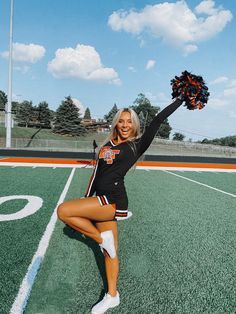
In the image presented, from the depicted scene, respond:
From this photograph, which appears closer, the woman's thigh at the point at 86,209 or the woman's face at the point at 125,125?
the woman's thigh at the point at 86,209

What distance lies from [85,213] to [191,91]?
1.40m

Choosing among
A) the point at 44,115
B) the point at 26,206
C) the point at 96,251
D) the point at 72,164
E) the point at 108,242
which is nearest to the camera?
the point at 108,242

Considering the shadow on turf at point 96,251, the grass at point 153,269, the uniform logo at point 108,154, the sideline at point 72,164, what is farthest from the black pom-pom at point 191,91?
the sideline at point 72,164

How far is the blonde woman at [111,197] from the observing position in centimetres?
238

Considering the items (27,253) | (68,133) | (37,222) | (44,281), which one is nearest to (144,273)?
(44,281)

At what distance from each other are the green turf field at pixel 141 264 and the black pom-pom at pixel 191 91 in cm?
172

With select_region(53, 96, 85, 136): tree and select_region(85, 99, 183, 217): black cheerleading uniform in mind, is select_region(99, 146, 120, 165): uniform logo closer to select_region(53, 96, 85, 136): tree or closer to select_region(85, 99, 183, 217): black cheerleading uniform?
select_region(85, 99, 183, 217): black cheerleading uniform

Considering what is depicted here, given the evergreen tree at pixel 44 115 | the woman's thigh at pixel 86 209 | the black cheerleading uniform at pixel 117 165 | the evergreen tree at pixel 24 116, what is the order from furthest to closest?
the evergreen tree at pixel 44 115 < the evergreen tree at pixel 24 116 < the black cheerleading uniform at pixel 117 165 < the woman's thigh at pixel 86 209

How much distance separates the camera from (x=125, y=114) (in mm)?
2619

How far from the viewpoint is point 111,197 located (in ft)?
8.00

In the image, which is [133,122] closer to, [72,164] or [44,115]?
[72,164]

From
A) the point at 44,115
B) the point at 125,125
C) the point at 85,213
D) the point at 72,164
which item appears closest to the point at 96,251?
the point at 85,213

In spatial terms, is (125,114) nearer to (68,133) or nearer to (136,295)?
(136,295)

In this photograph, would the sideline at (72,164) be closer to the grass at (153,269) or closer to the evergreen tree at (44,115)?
the grass at (153,269)
